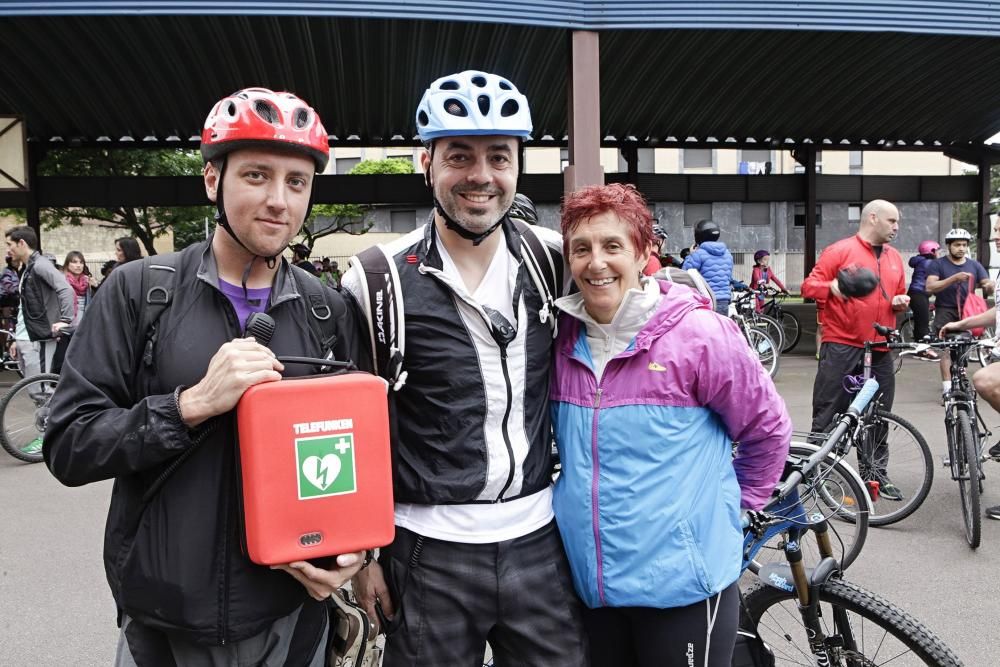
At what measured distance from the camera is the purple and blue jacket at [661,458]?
6.52ft

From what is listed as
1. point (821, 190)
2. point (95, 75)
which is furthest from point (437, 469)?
point (821, 190)

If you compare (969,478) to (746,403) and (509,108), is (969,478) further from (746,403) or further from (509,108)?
(509,108)

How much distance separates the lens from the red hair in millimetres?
2102

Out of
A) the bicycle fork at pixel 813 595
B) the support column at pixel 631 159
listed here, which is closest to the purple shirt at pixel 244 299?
the bicycle fork at pixel 813 595

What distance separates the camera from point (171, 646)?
5.65 feet

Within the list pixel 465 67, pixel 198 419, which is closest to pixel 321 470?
pixel 198 419

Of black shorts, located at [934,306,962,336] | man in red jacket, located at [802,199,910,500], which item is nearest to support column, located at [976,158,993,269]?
black shorts, located at [934,306,962,336]

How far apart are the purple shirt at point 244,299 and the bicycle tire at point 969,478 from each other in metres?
4.61

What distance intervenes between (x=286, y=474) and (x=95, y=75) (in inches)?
489

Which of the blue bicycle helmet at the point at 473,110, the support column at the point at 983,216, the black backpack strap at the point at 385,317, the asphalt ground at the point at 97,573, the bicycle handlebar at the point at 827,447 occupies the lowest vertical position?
the asphalt ground at the point at 97,573

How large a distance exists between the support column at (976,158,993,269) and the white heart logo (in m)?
19.9

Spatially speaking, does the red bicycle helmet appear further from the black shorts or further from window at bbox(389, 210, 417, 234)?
window at bbox(389, 210, 417, 234)

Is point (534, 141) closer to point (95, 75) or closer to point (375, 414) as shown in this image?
point (95, 75)

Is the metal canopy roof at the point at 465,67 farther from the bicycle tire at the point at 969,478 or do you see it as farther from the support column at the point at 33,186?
the bicycle tire at the point at 969,478
